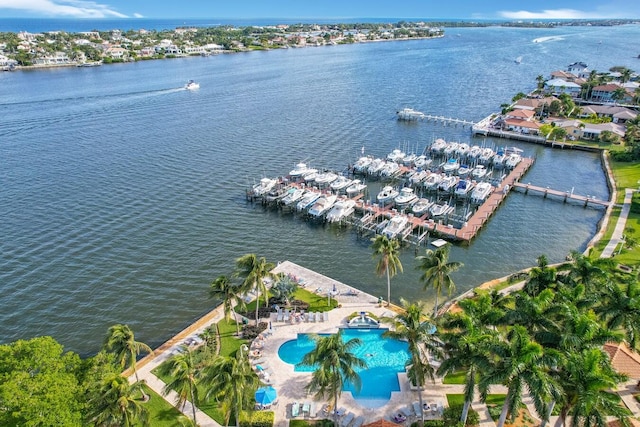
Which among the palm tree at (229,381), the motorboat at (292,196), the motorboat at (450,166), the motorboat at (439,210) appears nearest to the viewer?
the palm tree at (229,381)

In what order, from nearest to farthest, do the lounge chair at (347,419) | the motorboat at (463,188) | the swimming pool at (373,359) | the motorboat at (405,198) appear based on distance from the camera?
the lounge chair at (347,419)
the swimming pool at (373,359)
the motorboat at (405,198)
the motorboat at (463,188)

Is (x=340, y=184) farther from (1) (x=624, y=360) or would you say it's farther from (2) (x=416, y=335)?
(1) (x=624, y=360)

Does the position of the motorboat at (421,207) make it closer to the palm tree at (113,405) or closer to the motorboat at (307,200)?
the motorboat at (307,200)

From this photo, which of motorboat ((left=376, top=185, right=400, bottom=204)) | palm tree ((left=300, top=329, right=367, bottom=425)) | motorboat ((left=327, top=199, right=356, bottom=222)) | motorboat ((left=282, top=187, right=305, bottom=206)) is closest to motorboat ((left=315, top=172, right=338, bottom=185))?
motorboat ((left=282, top=187, right=305, bottom=206))

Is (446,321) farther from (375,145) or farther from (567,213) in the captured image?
(375,145)

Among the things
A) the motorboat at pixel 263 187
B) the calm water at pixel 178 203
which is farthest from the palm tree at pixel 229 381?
the motorboat at pixel 263 187

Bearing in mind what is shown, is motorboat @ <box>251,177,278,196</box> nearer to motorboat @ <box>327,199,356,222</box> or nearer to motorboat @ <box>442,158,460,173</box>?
motorboat @ <box>327,199,356,222</box>

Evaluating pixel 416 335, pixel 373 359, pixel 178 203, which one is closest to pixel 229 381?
pixel 416 335

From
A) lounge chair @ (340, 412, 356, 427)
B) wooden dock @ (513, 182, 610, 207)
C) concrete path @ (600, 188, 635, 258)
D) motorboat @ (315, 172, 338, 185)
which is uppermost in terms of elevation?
motorboat @ (315, 172, 338, 185)
